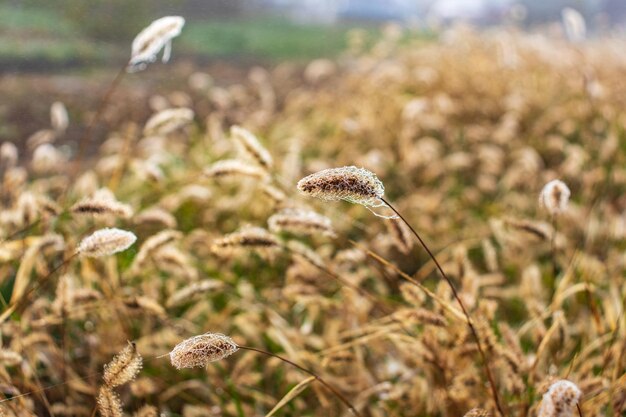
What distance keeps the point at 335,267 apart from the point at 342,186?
1524 millimetres

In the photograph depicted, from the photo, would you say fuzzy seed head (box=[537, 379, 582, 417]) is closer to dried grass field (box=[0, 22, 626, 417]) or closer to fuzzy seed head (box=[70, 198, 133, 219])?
dried grass field (box=[0, 22, 626, 417])

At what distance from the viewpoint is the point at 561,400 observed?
0.98 meters

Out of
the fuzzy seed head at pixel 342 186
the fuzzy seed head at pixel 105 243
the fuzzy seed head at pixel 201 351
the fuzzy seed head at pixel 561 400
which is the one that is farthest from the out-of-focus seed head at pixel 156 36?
the fuzzy seed head at pixel 561 400

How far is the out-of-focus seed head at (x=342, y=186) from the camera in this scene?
1058mm

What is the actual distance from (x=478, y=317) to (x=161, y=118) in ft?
3.52

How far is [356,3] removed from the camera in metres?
36.3

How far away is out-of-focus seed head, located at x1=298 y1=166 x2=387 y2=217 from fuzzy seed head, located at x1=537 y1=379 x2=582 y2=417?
1.32ft

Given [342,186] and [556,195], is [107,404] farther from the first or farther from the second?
[556,195]

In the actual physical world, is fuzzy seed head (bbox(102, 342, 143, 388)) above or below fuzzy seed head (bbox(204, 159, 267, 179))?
below

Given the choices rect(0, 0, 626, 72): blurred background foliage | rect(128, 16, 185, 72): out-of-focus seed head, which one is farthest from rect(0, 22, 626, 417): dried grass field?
rect(0, 0, 626, 72): blurred background foliage

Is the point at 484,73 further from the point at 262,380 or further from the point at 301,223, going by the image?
the point at 301,223

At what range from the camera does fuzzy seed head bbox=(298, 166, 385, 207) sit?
1058mm

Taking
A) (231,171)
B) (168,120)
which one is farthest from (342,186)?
(168,120)

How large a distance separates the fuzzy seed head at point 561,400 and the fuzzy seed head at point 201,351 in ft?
1.62
